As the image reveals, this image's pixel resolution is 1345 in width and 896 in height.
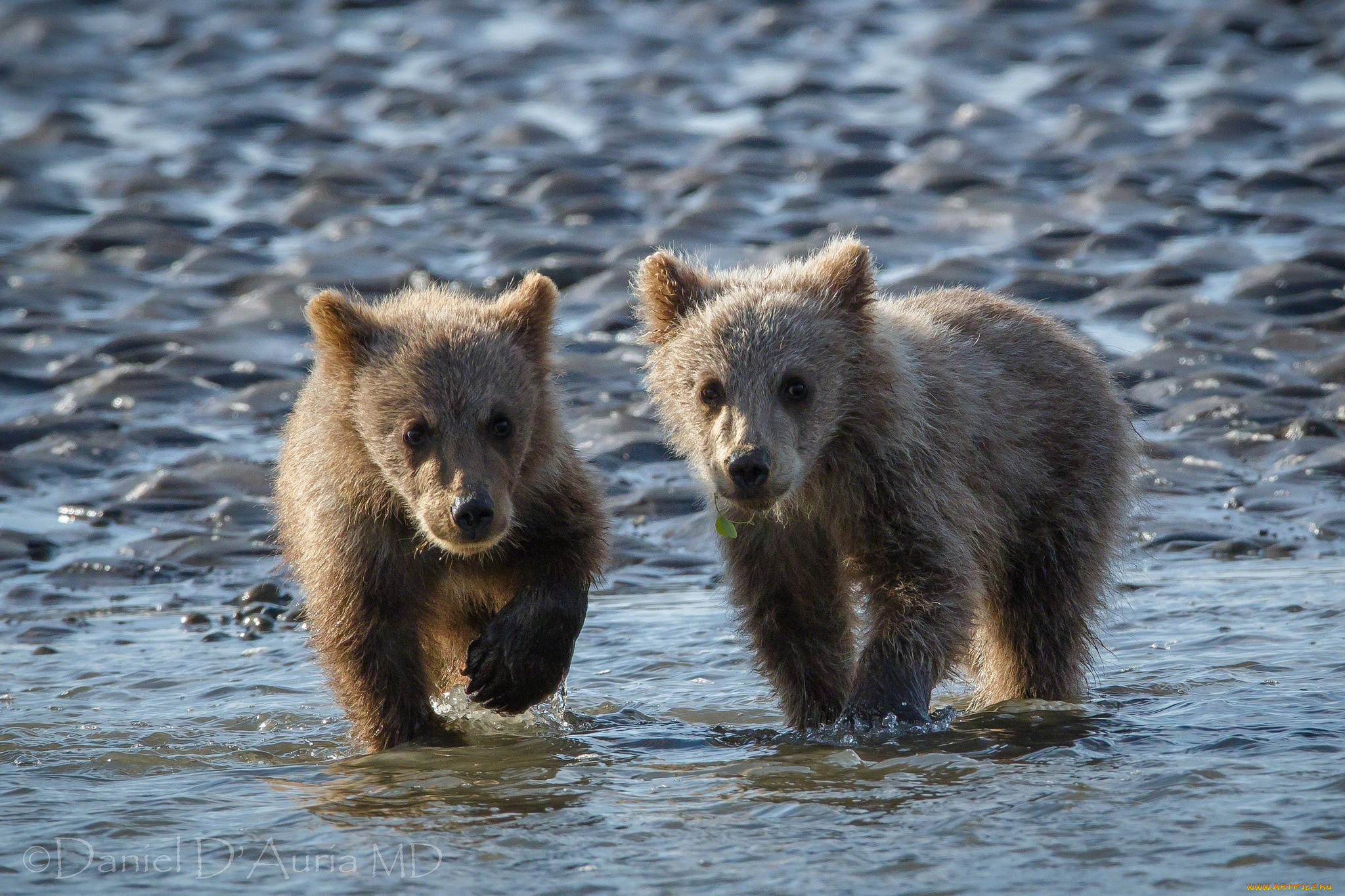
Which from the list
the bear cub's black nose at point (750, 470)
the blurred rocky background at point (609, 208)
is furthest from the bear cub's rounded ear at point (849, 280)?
the blurred rocky background at point (609, 208)

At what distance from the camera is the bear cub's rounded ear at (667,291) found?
702 centimetres

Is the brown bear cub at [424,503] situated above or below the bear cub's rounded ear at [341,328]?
below

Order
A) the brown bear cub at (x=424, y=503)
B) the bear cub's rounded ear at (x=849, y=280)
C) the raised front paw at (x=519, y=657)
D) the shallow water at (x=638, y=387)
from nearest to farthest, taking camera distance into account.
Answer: the shallow water at (x=638, y=387) < the brown bear cub at (x=424, y=503) < the raised front paw at (x=519, y=657) < the bear cub's rounded ear at (x=849, y=280)

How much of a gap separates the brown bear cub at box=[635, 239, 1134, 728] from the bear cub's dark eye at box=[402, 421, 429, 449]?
3.34 ft

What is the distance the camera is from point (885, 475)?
266 inches

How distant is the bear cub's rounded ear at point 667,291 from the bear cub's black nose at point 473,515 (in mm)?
1252

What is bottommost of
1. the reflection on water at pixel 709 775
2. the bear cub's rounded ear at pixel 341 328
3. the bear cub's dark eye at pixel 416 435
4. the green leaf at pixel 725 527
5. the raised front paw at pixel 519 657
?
the reflection on water at pixel 709 775

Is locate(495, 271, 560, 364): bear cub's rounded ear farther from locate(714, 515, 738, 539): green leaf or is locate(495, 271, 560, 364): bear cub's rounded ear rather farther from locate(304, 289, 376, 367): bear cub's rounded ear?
locate(714, 515, 738, 539): green leaf

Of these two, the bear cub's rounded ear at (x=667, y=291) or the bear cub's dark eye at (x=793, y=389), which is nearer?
the bear cub's dark eye at (x=793, y=389)

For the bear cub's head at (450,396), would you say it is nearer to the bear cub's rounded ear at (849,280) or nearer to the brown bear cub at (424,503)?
the brown bear cub at (424,503)

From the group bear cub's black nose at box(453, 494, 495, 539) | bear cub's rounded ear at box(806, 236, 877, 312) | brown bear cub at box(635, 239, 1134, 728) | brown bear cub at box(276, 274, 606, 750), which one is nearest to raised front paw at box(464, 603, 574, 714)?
brown bear cub at box(276, 274, 606, 750)

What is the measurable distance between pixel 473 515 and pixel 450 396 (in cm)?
53

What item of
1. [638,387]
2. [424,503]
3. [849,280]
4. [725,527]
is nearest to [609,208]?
[638,387]

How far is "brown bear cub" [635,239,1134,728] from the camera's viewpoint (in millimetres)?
6586
